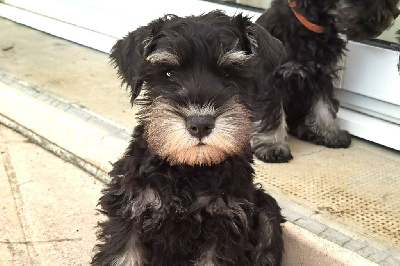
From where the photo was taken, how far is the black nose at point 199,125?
7.82 feet

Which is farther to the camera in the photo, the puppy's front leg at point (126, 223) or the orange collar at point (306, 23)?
the orange collar at point (306, 23)

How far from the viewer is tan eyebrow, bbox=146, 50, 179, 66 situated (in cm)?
257

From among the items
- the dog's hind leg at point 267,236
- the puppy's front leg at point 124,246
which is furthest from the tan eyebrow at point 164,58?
the dog's hind leg at point 267,236

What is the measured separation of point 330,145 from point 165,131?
2.25m

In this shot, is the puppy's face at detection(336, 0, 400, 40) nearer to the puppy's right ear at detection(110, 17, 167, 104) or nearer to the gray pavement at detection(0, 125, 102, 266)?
the puppy's right ear at detection(110, 17, 167, 104)

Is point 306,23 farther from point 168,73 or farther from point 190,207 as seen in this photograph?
point 190,207

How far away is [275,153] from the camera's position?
13.8 ft

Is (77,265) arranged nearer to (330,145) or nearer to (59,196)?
(59,196)

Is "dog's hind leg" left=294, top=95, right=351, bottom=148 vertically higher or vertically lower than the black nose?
lower

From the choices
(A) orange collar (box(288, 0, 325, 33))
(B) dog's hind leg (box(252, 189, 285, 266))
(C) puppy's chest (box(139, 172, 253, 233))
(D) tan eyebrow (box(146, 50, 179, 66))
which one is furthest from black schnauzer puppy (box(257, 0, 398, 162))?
(D) tan eyebrow (box(146, 50, 179, 66))

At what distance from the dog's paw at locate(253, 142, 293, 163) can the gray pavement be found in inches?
44.9

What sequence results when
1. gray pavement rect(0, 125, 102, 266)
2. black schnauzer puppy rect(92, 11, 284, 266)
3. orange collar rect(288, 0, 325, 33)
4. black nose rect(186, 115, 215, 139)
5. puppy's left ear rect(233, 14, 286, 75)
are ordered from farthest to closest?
orange collar rect(288, 0, 325, 33) → gray pavement rect(0, 125, 102, 266) → puppy's left ear rect(233, 14, 286, 75) → black schnauzer puppy rect(92, 11, 284, 266) → black nose rect(186, 115, 215, 139)

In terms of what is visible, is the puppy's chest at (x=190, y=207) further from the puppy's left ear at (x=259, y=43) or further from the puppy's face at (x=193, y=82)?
the puppy's left ear at (x=259, y=43)

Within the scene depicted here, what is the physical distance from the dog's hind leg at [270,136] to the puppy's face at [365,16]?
0.72 metres
